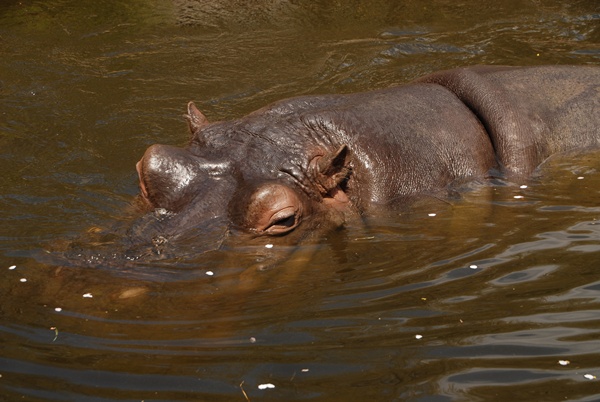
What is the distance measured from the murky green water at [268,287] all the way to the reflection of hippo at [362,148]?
0.20 meters

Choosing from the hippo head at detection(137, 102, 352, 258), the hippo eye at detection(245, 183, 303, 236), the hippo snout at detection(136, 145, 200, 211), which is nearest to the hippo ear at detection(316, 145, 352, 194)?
the hippo head at detection(137, 102, 352, 258)

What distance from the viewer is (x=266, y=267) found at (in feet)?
17.9

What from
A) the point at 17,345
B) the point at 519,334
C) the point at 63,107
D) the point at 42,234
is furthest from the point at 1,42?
the point at 519,334

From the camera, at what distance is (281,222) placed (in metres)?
5.64

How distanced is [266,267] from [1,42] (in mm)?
6340

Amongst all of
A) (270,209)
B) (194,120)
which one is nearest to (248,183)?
(270,209)

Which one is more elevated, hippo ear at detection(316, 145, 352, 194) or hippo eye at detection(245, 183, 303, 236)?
hippo ear at detection(316, 145, 352, 194)

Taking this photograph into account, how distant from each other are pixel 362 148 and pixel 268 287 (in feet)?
4.20

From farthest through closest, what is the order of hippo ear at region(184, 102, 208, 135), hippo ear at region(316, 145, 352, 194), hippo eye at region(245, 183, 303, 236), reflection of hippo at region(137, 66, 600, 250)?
hippo ear at region(184, 102, 208, 135), hippo ear at region(316, 145, 352, 194), reflection of hippo at region(137, 66, 600, 250), hippo eye at region(245, 183, 303, 236)

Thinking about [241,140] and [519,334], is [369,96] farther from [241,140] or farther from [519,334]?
[519,334]

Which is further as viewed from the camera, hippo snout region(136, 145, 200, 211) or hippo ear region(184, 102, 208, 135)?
hippo ear region(184, 102, 208, 135)

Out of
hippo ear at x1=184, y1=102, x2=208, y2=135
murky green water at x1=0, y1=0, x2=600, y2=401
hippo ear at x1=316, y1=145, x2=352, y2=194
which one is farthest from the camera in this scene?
hippo ear at x1=184, y1=102, x2=208, y2=135

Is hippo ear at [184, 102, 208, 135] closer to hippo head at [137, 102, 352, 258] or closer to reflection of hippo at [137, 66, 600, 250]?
reflection of hippo at [137, 66, 600, 250]

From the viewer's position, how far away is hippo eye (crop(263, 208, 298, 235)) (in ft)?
18.3
